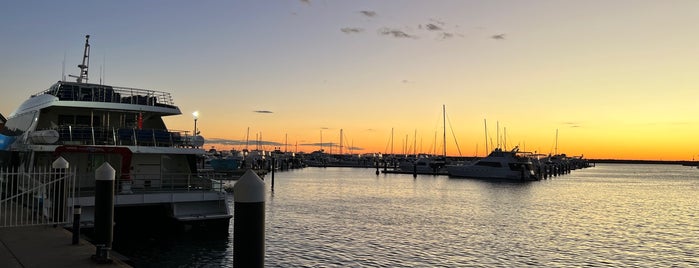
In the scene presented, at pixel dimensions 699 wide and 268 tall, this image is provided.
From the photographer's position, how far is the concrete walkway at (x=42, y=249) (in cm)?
1141

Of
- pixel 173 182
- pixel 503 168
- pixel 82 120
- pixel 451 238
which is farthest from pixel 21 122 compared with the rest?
pixel 503 168

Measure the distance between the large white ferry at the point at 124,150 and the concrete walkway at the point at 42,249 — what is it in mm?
4632

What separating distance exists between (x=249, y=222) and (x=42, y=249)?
9.12 metres

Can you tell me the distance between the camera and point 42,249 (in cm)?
1277

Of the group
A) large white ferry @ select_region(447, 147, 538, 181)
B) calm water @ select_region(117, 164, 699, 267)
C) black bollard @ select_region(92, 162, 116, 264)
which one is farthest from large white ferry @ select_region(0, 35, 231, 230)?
large white ferry @ select_region(447, 147, 538, 181)

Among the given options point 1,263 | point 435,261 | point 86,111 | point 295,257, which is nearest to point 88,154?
point 86,111

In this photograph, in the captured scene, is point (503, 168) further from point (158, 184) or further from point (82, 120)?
point (82, 120)

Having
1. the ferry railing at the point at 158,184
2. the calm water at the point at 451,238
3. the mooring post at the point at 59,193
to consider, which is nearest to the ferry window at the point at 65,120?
the ferry railing at the point at 158,184

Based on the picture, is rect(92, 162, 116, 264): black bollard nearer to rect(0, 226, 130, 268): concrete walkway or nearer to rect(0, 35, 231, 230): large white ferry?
rect(0, 226, 130, 268): concrete walkway

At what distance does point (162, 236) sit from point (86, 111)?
772 centimetres

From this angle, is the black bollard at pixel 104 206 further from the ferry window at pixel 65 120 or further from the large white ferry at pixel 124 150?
the ferry window at pixel 65 120

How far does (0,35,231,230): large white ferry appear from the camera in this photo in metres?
21.8

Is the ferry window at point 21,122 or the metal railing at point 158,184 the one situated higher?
the ferry window at point 21,122

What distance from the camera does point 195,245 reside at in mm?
23156
